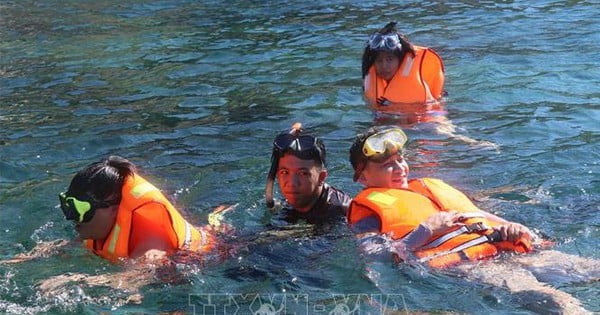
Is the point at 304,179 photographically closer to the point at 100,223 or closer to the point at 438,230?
the point at 438,230

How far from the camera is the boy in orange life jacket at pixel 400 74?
932 centimetres

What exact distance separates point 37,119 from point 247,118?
2.47m

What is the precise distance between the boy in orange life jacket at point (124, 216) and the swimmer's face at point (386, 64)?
4.28m

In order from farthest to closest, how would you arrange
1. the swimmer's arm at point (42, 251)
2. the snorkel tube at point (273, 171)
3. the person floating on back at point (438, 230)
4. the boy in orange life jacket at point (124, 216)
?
the snorkel tube at point (273, 171), the swimmer's arm at point (42, 251), the boy in orange life jacket at point (124, 216), the person floating on back at point (438, 230)

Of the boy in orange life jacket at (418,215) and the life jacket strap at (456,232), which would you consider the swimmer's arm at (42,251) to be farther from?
the life jacket strap at (456,232)

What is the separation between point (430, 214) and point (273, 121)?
3.92 meters

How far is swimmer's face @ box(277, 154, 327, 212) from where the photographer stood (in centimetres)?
604

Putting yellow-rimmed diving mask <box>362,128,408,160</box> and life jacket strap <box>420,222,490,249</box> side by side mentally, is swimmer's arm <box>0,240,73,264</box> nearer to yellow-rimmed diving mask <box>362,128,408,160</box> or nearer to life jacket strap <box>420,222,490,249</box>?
yellow-rimmed diving mask <box>362,128,408,160</box>

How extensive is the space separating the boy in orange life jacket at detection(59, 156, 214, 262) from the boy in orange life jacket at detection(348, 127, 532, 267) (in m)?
1.28

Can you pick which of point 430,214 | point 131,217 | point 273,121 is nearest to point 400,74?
point 273,121

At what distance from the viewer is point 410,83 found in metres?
9.39

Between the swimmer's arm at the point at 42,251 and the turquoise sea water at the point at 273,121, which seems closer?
the turquoise sea water at the point at 273,121

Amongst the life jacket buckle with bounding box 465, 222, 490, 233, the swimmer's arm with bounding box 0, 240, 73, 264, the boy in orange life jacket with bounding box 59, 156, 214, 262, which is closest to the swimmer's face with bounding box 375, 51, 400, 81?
the life jacket buckle with bounding box 465, 222, 490, 233

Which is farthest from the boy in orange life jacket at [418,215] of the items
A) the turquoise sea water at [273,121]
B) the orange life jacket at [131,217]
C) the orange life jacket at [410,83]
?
the orange life jacket at [410,83]
